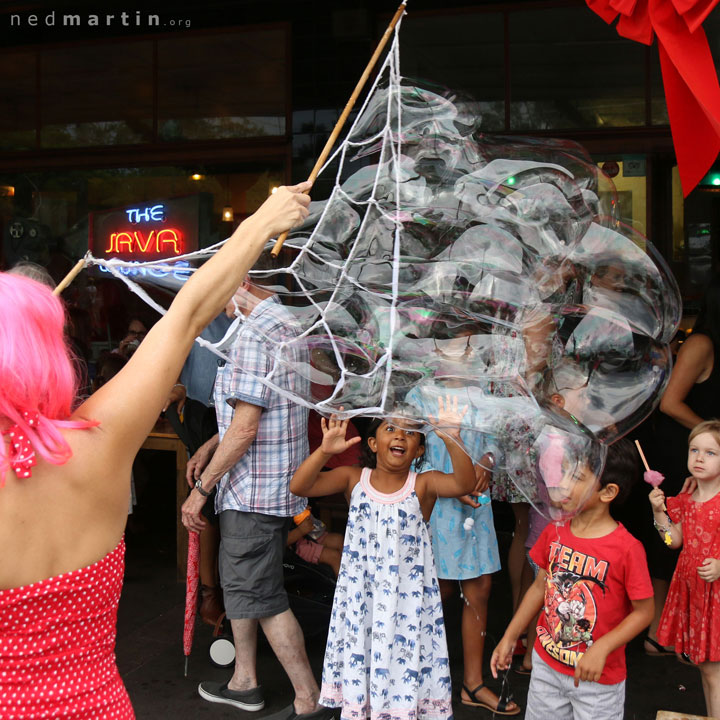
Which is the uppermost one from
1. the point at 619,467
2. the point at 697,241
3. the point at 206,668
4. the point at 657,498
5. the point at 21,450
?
the point at 697,241

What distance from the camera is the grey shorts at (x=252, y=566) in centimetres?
374

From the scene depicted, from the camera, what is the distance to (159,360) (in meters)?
1.70

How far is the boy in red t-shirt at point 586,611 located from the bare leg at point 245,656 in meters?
1.32

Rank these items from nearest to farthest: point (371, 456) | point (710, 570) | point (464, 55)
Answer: point (710, 570) < point (371, 456) < point (464, 55)

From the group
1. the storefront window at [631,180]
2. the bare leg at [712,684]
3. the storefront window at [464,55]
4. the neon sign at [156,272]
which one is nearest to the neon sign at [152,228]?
the storefront window at [464,55]

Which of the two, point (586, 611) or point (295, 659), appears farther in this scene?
point (295, 659)

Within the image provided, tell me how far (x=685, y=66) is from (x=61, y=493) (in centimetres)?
231

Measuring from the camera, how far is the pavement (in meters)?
3.87

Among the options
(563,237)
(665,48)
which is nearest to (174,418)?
(563,237)

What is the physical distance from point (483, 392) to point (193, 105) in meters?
4.38

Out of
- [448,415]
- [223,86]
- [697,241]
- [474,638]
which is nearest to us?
[448,415]
